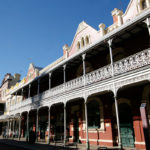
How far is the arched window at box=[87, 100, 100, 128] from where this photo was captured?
1410cm

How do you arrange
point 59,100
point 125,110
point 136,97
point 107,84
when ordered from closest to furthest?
point 107,84 < point 136,97 < point 125,110 < point 59,100

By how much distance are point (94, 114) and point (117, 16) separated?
350 inches

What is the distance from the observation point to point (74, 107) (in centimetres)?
1694

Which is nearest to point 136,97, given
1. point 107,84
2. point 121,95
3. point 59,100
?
point 121,95

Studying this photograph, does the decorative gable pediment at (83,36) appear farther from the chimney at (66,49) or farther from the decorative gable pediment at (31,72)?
the decorative gable pediment at (31,72)

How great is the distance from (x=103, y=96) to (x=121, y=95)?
73.1 inches

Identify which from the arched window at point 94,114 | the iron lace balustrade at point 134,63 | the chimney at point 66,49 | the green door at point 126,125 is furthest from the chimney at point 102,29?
the green door at point 126,125

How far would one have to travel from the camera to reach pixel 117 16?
14.3 metres

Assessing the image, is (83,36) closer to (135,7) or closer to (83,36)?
(83,36)

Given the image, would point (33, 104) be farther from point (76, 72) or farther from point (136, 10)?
point (136, 10)

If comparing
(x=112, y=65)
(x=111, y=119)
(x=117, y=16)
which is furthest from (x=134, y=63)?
(x=117, y=16)

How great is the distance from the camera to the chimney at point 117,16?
13.9m

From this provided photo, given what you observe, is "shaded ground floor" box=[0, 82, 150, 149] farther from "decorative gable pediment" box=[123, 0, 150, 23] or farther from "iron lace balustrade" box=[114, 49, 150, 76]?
"decorative gable pediment" box=[123, 0, 150, 23]

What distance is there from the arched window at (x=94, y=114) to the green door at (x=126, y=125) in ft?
7.92
